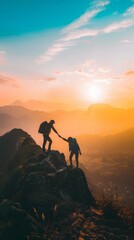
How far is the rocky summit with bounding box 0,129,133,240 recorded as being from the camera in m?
11.1

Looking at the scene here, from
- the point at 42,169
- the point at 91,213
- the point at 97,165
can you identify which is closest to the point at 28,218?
the point at 91,213

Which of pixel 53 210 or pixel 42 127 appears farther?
pixel 42 127

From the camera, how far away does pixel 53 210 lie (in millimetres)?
13016

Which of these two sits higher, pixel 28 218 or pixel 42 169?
pixel 42 169

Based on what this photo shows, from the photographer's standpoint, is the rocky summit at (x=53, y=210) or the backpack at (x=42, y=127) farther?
the backpack at (x=42, y=127)

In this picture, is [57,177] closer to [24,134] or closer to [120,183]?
[24,134]

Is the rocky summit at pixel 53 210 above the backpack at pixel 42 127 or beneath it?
beneath

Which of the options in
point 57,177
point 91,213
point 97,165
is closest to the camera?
point 91,213

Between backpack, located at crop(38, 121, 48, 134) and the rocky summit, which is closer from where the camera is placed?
the rocky summit

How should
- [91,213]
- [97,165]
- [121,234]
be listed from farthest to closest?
[97,165], [91,213], [121,234]

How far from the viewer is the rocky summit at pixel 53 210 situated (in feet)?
36.4

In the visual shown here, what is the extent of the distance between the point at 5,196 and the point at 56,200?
5.13 metres

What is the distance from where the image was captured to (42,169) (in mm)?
16781

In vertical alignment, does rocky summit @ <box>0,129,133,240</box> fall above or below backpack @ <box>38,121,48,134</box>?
below
